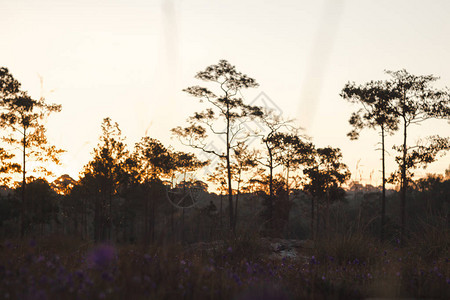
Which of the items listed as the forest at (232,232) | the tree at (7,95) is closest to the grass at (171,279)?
the forest at (232,232)

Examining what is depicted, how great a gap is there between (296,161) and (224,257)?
79.9ft

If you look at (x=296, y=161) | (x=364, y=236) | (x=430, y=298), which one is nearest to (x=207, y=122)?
(x=296, y=161)

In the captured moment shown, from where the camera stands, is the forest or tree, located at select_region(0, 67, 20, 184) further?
tree, located at select_region(0, 67, 20, 184)

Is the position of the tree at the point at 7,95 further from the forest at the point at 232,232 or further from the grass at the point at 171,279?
the grass at the point at 171,279

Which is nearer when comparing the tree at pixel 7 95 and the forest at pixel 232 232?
the forest at pixel 232 232

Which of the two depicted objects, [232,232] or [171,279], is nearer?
[171,279]

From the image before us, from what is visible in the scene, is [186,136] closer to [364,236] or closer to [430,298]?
[364,236]

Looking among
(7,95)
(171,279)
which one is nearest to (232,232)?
(171,279)

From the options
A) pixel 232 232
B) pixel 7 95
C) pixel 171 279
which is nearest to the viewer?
pixel 171 279

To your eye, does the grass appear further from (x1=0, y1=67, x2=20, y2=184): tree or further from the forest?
(x1=0, y1=67, x2=20, y2=184): tree

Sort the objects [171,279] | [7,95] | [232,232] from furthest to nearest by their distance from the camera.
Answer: [7,95] → [232,232] → [171,279]

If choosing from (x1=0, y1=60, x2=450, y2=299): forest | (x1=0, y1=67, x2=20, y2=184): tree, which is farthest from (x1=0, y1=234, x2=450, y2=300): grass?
(x1=0, y1=67, x2=20, y2=184): tree

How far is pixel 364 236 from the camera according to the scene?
7.80 meters

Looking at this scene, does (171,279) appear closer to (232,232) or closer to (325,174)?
(232,232)
